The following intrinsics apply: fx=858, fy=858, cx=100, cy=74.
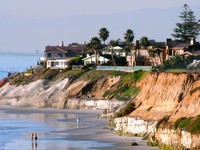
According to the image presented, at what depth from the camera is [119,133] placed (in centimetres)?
7444

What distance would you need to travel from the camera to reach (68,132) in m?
81.2

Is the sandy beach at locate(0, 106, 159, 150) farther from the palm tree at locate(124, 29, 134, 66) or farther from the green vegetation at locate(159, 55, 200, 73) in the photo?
the palm tree at locate(124, 29, 134, 66)

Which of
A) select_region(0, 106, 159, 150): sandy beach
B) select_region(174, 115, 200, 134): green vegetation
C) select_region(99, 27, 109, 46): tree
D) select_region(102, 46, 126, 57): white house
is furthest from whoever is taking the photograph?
select_region(102, 46, 126, 57): white house

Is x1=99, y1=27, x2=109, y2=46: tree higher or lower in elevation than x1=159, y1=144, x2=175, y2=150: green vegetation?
higher

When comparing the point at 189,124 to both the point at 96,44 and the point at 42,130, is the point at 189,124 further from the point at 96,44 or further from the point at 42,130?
the point at 96,44

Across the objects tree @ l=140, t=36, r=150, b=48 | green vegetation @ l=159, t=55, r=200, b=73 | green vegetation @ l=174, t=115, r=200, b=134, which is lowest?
green vegetation @ l=174, t=115, r=200, b=134

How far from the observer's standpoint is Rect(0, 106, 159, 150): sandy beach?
6794 cm

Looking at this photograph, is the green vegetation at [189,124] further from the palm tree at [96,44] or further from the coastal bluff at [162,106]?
the palm tree at [96,44]

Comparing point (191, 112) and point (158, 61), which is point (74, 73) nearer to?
point (158, 61)

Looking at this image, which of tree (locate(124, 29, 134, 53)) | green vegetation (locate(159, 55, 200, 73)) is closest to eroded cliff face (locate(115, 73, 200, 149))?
green vegetation (locate(159, 55, 200, 73))

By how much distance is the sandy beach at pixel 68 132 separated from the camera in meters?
67.9

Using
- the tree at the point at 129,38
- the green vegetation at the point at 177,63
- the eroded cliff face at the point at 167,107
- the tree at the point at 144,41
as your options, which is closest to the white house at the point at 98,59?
the tree at the point at 129,38

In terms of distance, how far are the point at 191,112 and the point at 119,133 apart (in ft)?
44.6

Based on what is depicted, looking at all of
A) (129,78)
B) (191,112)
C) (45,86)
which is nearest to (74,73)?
(45,86)
